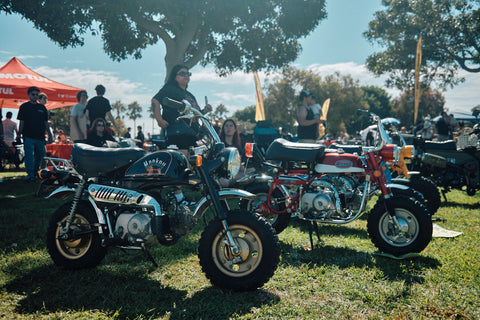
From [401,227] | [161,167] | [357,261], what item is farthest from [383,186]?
[161,167]

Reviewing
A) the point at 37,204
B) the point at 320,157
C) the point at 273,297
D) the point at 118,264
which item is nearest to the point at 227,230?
the point at 273,297

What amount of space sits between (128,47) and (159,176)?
10689 mm

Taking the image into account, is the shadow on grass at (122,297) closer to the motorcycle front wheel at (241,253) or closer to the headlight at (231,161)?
the motorcycle front wheel at (241,253)

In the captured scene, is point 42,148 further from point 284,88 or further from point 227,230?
point 284,88

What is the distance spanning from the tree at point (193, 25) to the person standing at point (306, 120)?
19.3ft

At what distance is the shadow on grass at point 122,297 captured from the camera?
261 centimetres

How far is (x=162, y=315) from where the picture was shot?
2.57 meters

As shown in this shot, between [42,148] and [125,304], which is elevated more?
[42,148]

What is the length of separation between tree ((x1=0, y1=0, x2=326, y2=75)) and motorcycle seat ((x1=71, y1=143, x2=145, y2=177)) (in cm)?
797

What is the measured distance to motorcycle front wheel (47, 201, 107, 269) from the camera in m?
3.37

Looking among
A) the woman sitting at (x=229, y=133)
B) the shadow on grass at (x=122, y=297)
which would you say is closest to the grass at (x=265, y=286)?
the shadow on grass at (x=122, y=297)

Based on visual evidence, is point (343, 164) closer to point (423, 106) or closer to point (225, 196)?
point (225, 196)

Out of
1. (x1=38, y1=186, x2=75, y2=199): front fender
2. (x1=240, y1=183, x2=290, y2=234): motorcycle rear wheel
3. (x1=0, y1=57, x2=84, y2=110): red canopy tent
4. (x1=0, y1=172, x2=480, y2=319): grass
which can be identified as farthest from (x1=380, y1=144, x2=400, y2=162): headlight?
(x1=0, y1=57, x2=84, y2=110): red canopy tent

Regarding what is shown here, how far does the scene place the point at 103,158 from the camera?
3.30 metres
